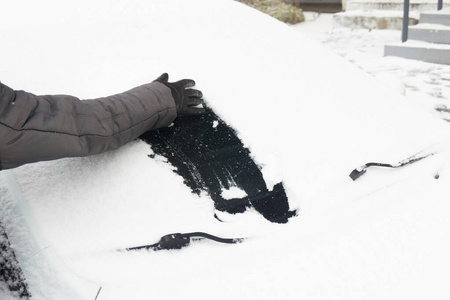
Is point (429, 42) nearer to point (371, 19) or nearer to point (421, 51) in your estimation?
point (421, 51)

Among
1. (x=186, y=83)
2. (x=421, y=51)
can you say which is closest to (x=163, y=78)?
(x=186, y=83)

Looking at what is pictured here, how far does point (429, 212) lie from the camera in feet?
3.80

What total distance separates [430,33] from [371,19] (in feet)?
4.63

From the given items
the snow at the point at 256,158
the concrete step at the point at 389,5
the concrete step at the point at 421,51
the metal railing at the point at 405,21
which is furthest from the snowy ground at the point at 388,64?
the snow at the point at 256,158

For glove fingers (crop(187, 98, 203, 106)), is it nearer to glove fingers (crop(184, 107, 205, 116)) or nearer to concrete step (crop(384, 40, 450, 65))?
glove fingers (crop(184, 107, 205, 116))

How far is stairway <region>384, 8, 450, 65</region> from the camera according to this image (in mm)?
5293

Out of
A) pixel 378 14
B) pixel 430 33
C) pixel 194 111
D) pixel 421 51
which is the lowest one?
pixel 421 51

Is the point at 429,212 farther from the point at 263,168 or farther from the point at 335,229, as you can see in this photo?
the point at 263,168

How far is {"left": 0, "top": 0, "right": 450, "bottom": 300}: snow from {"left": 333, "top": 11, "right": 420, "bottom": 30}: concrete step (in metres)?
Answer: 5.38

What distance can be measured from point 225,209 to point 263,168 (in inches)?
7.2

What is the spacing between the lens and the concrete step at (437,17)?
18.7 ft

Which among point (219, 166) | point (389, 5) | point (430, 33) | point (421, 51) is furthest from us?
point (389, 5)

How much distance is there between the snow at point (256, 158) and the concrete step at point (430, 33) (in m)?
4.32

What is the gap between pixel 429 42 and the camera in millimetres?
5594
